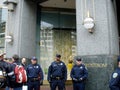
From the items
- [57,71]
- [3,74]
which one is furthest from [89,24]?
[3,74]

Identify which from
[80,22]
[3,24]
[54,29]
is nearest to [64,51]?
[54,29]

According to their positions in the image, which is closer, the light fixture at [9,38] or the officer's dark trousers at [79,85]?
the officer's dark trousers at [79,85]

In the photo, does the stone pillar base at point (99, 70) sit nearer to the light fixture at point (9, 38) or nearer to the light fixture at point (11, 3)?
the light fixture at point (9, 38)

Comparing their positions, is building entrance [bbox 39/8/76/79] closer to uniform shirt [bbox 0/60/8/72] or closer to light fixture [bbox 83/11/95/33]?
light fixture [bbox 83/11/95/33]

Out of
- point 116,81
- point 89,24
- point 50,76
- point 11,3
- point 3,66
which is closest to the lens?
point 116,81

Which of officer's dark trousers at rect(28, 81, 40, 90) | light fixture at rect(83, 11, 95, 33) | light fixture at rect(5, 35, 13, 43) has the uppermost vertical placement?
light fixture at rect(83, 11, 95, 33)

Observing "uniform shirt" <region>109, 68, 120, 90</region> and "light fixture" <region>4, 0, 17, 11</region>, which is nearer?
"uniform shirt" <region>109, 68, 120, 90</region>

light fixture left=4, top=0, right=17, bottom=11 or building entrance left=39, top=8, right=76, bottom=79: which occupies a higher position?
light fixture left=4, top=0, right=17, bottom=11

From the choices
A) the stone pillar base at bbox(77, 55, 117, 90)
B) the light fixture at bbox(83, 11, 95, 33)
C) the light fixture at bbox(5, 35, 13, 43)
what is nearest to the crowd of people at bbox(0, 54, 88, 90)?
the stone pillar base at bbox(77, 55, 117, 90)

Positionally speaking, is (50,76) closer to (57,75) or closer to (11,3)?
(57,75)

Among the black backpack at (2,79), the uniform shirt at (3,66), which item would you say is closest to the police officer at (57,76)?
the uniform shirt at (3,66)

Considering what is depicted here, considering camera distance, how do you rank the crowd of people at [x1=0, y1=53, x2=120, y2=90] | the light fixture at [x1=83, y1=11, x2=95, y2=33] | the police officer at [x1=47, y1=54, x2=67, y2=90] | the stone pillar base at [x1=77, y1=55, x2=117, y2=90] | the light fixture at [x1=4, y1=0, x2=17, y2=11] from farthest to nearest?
the light fixture at [x1=4, y1=0, x2=17, y2=11] < the police officer at [x1=47, y1=54, x2=67, y2=90] < the light fixture at [x1=83, y1=11, x2=95, y2=33] < the stone pillar base at [x1=77, y1=55, x2=117, y2=90] < the crowd of people at [x1=0, y1=53, x2=120, y2=90]

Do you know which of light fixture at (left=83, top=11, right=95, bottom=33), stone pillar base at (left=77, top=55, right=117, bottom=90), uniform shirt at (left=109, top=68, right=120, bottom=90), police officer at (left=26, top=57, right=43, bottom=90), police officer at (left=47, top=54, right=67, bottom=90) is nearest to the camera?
uniform shirt at (left=109, top=68, right=120, bottom=90)

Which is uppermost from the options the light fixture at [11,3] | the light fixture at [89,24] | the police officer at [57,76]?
the light fixture at [11,3]
